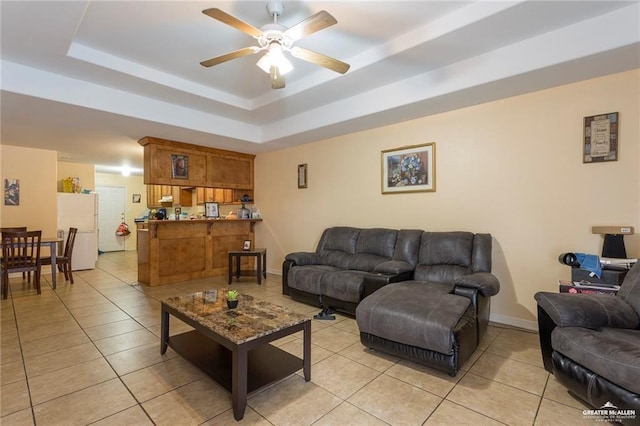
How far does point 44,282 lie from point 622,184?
782 centimetres

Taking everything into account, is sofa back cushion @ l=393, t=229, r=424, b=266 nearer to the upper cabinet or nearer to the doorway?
the upper cabinet

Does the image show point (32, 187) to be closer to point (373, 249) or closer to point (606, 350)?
point (373, 249)

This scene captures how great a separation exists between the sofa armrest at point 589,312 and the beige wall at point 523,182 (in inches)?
41.7

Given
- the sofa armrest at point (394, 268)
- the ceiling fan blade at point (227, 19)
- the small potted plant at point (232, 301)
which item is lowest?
the small potted plant at point (232, 301)

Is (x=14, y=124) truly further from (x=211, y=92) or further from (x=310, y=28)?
(x=310, y=28)

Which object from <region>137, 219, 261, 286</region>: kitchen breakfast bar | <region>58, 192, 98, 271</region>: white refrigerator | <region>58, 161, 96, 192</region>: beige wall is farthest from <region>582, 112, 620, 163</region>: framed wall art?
<region>58, 161, 96, 192</region>: beige wall

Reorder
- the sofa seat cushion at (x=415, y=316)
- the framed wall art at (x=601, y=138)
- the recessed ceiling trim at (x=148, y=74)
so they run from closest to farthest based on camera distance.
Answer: the sofa seat cushion at (x=415, y=316), the framed wall art at (x=601, y=138), the recessed ceiling trim at (x=148, y=74)

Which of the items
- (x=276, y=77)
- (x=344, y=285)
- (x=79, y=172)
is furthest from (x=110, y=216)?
(x=276, y=77)

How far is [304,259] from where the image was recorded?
4191mm

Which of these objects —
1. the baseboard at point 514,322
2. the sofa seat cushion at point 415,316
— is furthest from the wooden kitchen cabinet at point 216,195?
the baseboard at point 514,322

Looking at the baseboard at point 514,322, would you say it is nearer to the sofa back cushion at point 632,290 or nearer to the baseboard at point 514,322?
the baseboard at point 514,322

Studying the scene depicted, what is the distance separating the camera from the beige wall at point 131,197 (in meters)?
9.43

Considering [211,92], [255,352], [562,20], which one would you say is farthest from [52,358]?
[562,20]

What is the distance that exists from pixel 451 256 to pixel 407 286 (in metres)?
0.76
